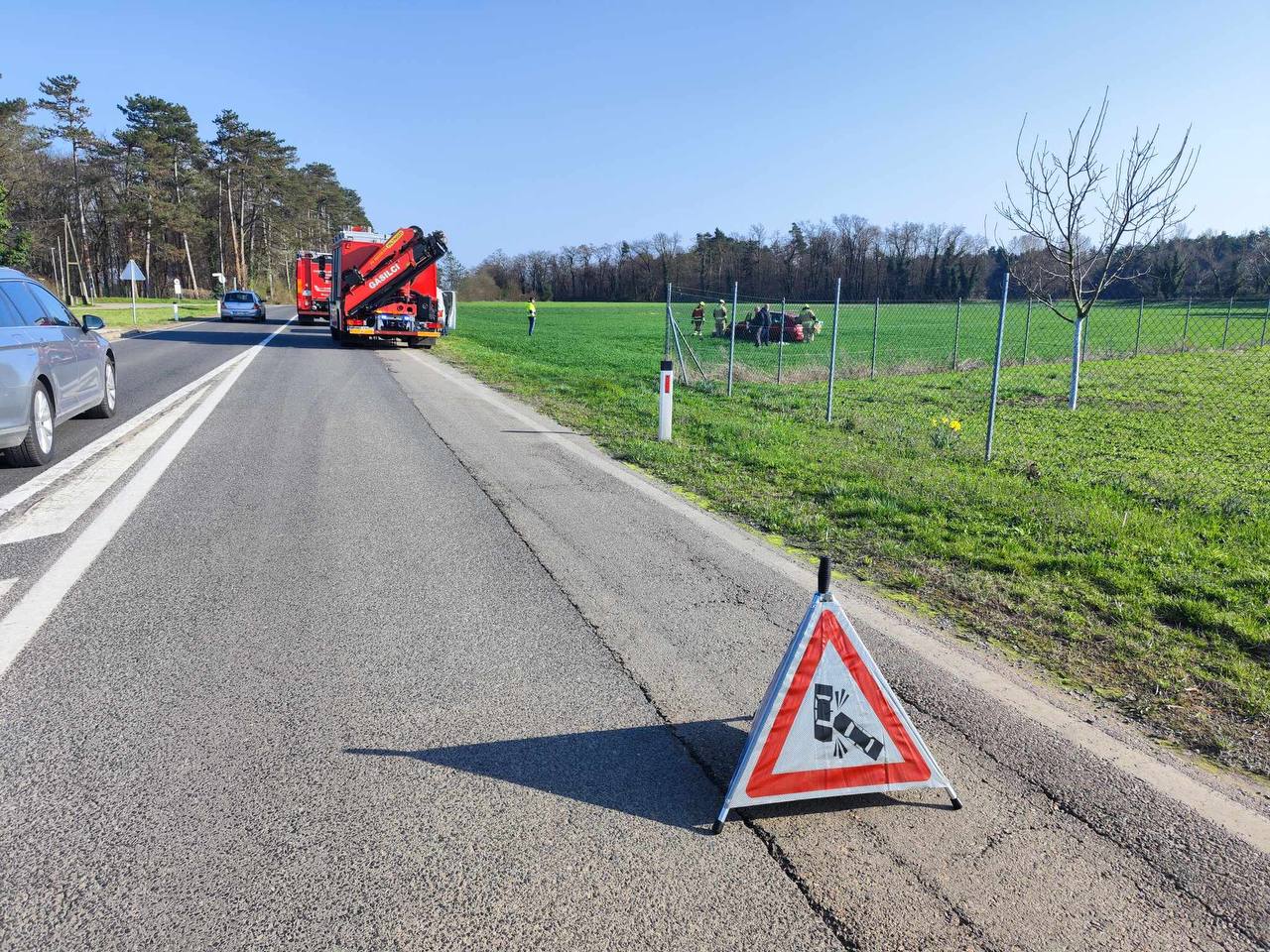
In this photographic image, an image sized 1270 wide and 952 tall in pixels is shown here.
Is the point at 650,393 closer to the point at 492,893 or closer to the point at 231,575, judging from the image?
the point at 231,575

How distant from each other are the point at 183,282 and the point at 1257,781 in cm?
10442

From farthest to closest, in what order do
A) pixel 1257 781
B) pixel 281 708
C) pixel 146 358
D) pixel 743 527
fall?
1. pixel 146 358
2. pixel 743 527
3. pixel 281 708
4. pixel 1257 781

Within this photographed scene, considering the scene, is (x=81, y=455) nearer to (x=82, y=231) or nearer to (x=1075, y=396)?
(x=1075, y=396)

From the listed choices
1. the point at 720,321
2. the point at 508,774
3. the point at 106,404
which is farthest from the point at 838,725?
the point at 720,321

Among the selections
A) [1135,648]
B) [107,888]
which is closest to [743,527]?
[1135,648]

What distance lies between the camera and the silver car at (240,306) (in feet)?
138

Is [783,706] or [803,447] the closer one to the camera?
[783,706]

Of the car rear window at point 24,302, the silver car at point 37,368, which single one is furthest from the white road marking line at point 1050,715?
the car rear window at point 24,302

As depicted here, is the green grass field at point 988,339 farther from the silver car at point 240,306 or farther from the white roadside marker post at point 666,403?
the silver car at point 240,306

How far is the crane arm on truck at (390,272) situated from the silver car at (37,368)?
14802 mm

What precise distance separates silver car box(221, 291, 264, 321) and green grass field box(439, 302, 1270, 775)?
31214 mm

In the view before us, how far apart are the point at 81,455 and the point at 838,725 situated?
325 inches

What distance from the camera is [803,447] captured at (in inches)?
397

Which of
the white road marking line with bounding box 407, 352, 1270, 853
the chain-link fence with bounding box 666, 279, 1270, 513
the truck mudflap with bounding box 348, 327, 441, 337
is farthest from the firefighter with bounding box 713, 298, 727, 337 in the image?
the white road marking line with bounding box 407, 352, 1270, 853
